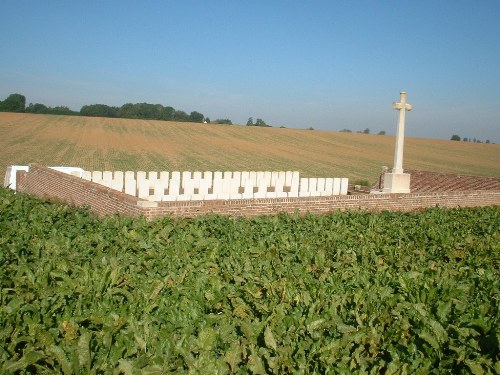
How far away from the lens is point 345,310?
367cm

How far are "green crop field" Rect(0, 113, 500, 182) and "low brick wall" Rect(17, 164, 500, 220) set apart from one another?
15.4m

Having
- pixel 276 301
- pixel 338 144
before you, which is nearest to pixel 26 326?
pixel 276 301

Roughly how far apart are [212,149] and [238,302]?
4264 cm

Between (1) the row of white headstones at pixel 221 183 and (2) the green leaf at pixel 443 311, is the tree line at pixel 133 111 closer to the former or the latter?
(1) the row of white headstones at pixel 221 183

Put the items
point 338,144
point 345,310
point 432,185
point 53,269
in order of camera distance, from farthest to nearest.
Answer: point 338,144, point 432,185, point 53,269, point 345,310

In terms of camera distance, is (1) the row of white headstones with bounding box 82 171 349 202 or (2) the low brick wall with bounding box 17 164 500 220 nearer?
(2) the low brick wall with bounding box 17 164 500 220

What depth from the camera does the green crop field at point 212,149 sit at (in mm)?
33844

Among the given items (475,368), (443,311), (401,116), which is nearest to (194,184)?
(401,116)

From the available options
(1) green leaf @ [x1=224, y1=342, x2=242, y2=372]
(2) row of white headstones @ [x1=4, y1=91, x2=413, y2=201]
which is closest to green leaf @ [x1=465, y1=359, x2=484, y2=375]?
(1) green leaf @ [x1=224, y1=342, x2=242, y2=372]

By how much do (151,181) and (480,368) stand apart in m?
9.31

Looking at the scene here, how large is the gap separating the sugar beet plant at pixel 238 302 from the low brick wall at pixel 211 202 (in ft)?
3.97

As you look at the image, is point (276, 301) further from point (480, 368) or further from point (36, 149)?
point (36, 149)

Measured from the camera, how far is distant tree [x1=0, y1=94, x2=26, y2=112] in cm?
8148

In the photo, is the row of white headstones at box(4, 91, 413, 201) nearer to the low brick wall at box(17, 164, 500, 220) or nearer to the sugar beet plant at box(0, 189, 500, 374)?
the low brick wall at box(17, 164, 500, 220)
